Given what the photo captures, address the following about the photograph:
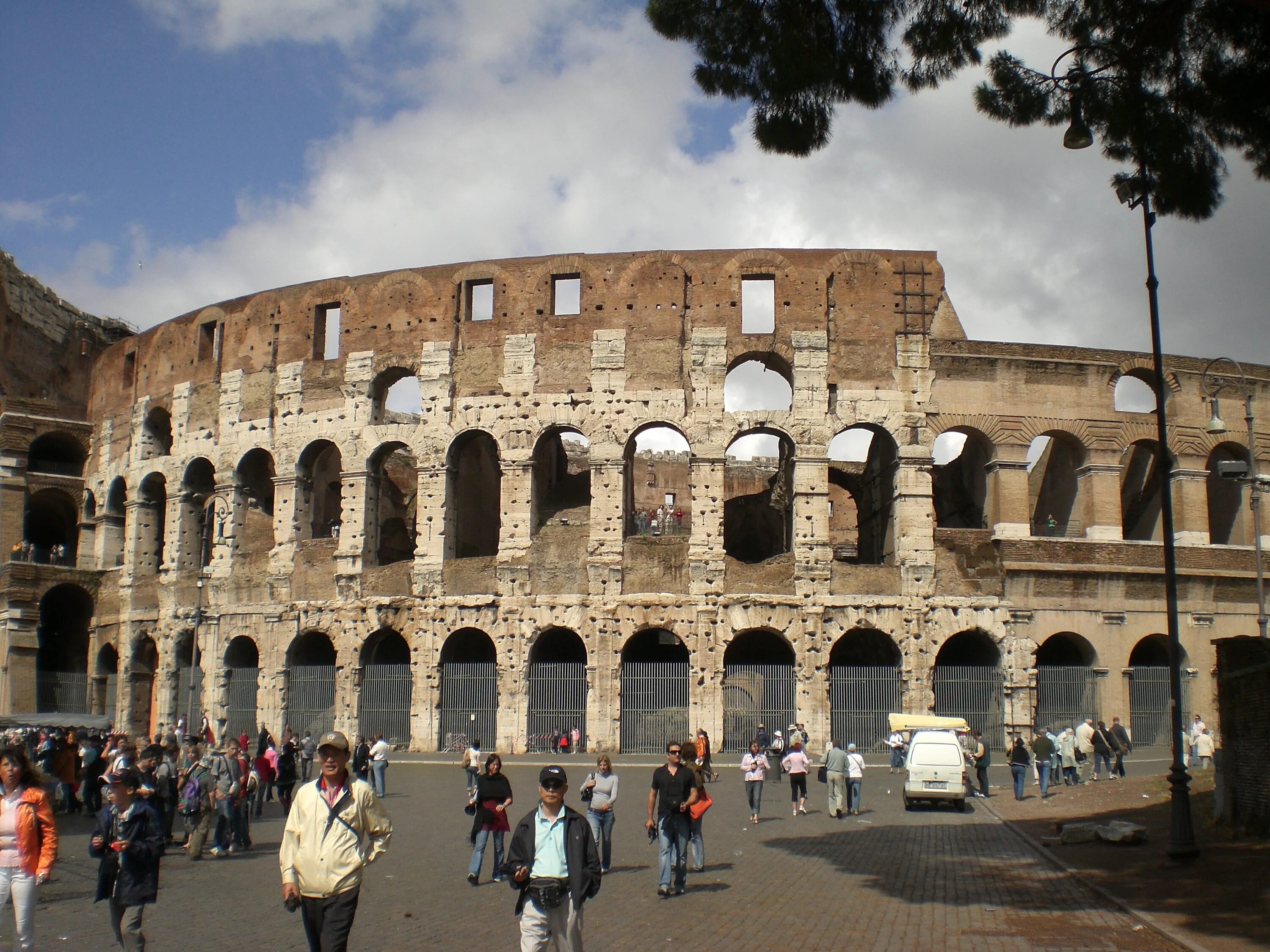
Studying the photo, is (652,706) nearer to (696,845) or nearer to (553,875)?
(696,845)

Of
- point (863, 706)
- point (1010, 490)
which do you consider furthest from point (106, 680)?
point (1010, 490)

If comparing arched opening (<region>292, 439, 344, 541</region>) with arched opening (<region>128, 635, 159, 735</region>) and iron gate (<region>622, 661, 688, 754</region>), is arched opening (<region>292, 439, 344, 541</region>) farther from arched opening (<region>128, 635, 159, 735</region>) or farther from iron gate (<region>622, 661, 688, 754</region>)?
iron gate (<region>622, 661, 688, 754</region>)

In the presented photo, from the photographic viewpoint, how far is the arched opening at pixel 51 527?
1399 inches

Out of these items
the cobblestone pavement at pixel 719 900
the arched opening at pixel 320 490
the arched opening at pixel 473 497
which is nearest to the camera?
the cobblestone pavement at pixel 719 900

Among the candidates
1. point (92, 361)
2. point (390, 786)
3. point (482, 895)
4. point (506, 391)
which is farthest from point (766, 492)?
point (482, 895)

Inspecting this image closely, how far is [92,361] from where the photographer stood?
129 feet

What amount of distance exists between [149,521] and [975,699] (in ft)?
73.5

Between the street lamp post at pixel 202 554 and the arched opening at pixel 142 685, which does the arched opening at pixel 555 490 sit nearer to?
Result: the street lamp post at pixel 202 554

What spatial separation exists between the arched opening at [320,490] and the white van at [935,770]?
15.9m

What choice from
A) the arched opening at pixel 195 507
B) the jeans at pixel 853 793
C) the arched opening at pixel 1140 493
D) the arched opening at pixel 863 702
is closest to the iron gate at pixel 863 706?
the arched opening at pixel 863 702

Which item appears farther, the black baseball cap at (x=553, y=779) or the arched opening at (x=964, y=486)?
the arched opening at (x=964, y=486)

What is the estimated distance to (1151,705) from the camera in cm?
2714

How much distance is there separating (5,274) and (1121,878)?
116ft

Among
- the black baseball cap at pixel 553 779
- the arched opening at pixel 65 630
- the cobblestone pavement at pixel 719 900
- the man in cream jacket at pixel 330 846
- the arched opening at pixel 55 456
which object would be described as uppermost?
the arched opening at pixel 55 456
